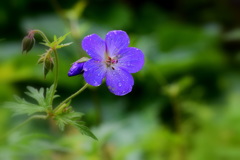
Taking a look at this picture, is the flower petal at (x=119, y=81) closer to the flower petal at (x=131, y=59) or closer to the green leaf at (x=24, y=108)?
the flower petal at (x=131, y=59)

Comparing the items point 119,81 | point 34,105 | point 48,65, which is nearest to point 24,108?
point 34,105

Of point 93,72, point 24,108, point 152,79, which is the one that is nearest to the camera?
point 93,72

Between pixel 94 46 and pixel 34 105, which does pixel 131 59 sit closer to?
pixel 94 46

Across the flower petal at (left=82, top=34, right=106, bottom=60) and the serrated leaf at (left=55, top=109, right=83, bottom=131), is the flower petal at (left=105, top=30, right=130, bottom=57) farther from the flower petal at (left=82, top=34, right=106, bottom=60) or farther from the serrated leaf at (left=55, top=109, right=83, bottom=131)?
the serrated leaf at (left=55, top=109, right=83, bottom=131)

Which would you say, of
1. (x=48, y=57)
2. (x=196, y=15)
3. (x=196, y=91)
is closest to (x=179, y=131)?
(x=196, y=91)

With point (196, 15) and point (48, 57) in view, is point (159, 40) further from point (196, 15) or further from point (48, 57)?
point (48, 57)

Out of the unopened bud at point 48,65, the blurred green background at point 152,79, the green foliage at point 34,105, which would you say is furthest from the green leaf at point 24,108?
the blurred green background at point 152,79
